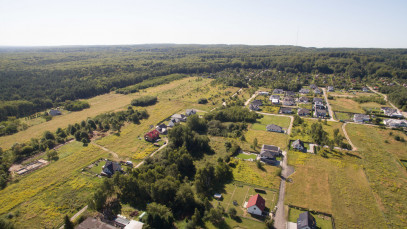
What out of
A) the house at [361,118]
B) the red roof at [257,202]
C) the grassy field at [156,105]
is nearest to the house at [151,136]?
the grassy field at [156,105]

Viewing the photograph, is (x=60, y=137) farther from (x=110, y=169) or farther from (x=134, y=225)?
(x=134, y=225)

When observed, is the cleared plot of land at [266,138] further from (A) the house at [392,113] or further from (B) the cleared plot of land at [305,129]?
(A) the house at [392,113]

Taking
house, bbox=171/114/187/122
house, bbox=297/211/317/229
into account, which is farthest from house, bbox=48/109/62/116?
house, bbox=297/211/317/229

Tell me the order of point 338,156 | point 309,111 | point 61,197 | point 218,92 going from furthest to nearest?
1. point 218,92
2. point 309,111
3. point 338,156
4. point 61,197

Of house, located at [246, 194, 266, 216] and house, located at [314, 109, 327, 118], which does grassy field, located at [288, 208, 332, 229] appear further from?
house, located at [314, 109, 327, 118]

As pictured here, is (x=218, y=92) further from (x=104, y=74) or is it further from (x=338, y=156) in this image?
(x=104, y=74)

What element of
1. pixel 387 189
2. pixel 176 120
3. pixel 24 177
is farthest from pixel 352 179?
pixel 24 177
